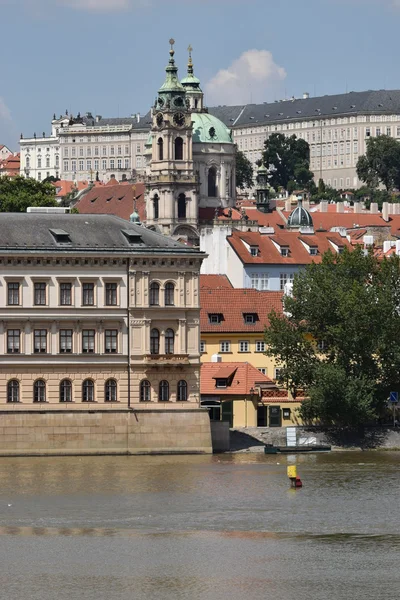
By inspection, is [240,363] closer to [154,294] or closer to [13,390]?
[154,294]

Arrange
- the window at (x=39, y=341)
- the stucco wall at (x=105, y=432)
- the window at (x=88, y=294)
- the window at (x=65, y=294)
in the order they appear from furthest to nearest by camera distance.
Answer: the window at (x=88, y=294) < the window at (x=65, y=294) < the window at (x=39, y=341) < the stucco wall at (x=105, y=432)

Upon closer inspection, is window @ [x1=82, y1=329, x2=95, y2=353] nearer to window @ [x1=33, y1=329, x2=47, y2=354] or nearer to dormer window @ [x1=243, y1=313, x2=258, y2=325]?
window @ [x1=33, y1=329, x2=47, y2=354]

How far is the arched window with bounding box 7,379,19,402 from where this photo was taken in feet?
295

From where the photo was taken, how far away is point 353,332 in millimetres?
97812

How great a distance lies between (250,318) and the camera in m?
105

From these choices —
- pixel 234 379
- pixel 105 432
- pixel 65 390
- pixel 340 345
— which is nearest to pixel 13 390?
pixel 65 390

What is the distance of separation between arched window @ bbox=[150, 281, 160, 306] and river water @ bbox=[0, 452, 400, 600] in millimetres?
6459

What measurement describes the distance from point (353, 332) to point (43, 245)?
15166 millimetres

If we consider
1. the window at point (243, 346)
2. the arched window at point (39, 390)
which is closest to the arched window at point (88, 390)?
the arched window at point (39, 390)

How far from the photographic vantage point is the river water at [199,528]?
63.1 metres

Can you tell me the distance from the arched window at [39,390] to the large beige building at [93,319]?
1.6 inches

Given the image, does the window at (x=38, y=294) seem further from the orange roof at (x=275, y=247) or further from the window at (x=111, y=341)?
the orange roof at (x=275, y=247)

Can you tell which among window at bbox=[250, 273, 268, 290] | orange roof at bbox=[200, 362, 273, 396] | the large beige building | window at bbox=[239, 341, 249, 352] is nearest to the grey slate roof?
the large beige building

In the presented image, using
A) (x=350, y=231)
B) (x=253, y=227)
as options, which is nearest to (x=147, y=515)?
(x=350, y=231)
